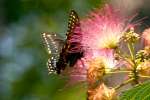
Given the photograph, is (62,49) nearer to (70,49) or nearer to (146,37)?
(70,49)

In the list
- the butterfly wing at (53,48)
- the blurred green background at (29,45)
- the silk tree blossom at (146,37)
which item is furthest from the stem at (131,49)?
the blurred green background at (29,45)

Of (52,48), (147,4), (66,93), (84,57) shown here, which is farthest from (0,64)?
(84,57)

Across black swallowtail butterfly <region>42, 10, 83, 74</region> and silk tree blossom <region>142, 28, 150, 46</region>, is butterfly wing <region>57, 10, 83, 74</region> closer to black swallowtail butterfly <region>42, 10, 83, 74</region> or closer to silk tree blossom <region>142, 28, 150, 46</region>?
black swallowtail butterfly <region>42, 10, 83, 74</region>

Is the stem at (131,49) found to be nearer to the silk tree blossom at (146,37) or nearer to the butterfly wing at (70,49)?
the silk tree blossom at (146,37)

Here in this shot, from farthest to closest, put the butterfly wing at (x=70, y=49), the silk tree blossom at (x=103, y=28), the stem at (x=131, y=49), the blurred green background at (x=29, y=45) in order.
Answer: the blurred green background at (x=29, y=45) → the butterfly wing at (x=70, y=49) → the silk tree blossom at (x=103, y=28) → the stem at (x=131, y=49)

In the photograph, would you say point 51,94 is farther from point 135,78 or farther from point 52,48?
point 135,78

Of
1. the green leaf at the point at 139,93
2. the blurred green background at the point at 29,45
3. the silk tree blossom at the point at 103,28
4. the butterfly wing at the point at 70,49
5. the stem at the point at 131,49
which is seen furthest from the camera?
the blurred green background at the point at 29,45

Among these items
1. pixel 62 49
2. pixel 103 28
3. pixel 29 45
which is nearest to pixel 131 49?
pixel 103 28

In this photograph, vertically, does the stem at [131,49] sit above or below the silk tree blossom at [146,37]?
below
